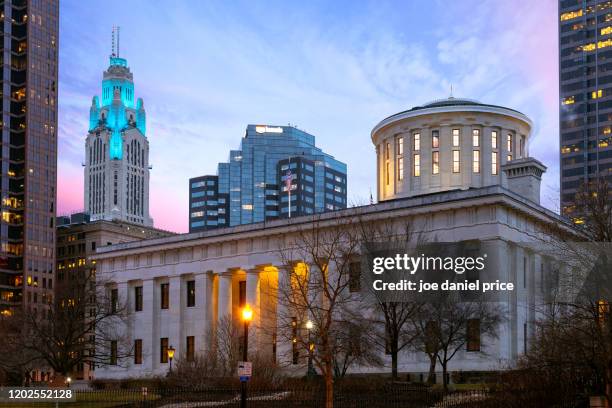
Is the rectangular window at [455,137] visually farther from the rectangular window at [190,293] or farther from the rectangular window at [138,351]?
the rectangular window at [138,351]

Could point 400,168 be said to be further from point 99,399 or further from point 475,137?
point 99,399

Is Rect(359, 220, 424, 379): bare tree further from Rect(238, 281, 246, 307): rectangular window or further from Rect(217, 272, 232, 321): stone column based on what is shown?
Rect(238, 281, 246, 307): rectangular window

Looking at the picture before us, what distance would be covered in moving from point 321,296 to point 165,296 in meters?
33.5

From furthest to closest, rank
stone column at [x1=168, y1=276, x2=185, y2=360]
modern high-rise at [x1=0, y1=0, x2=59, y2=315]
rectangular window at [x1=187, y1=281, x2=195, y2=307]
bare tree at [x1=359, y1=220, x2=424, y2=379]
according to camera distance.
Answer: modern high-rise at [x1=0, y1=0, x2=59, y2=315] < rectangular window at [x1=187, y1=281, x2=195, y2=307] < stone column at [x1=168, y1=276, x2=185, y2=360] < bare tree at [x1=359, y1=220, x2=424, y2=379]

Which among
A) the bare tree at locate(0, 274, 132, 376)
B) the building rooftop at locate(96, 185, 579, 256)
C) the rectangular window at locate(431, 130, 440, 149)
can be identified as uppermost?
the rectangular window at locate(431, 130, 440, 149)

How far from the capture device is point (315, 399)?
4894cm

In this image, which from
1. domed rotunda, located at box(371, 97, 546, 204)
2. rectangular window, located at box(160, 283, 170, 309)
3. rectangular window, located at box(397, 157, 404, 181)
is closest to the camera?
rectangular window, located at box(160, 283, 170, 309)

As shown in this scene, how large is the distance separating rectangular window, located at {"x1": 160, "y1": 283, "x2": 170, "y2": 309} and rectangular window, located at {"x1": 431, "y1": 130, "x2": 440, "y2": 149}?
33350 mm

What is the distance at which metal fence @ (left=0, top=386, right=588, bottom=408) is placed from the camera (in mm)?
44938

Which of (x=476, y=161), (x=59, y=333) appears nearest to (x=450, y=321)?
(x=59, y=333)

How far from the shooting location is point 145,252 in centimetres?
10288

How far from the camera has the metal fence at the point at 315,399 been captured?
147ft

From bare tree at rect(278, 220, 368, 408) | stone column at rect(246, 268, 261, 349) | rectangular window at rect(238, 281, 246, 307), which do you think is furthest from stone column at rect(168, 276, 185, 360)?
bare tree at rect(278, 220, 368, 408)

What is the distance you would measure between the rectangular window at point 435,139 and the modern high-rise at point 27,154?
102 meters
